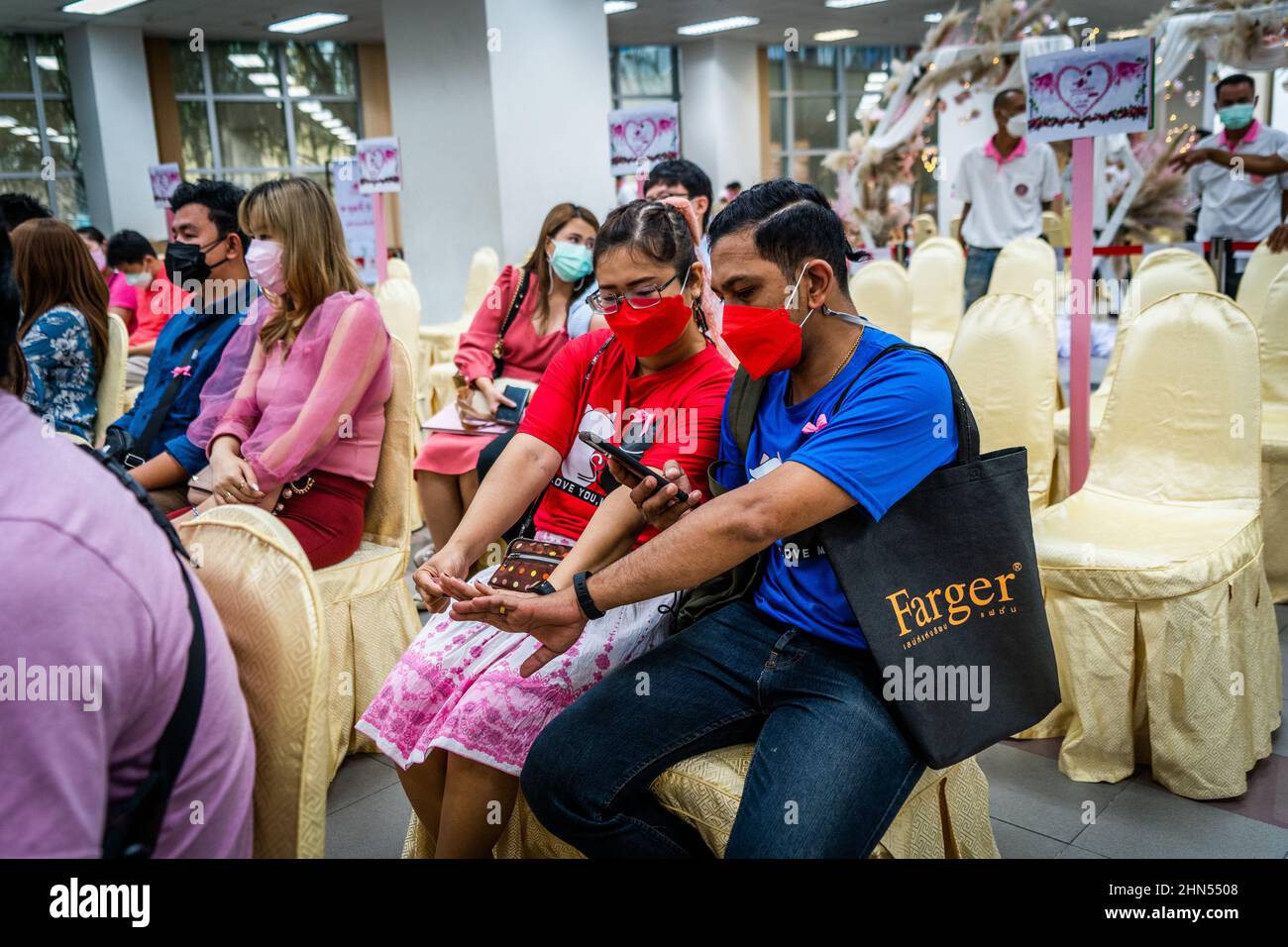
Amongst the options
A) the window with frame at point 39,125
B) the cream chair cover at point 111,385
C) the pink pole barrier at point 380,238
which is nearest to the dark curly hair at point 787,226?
the cream chair cover at point 111,385

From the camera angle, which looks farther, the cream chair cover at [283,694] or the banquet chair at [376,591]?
the banquet chair at [376,591]

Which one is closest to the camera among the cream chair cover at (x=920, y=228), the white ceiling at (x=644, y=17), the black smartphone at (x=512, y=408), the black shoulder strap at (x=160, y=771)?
the black shoulder strap at (x=160, y=771)

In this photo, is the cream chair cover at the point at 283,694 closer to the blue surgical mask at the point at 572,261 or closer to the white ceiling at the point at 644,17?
the blue surgical mask at the point at 572,261

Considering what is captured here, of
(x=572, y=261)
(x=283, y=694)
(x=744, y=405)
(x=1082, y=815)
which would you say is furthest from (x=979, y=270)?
(x=283, y=694)

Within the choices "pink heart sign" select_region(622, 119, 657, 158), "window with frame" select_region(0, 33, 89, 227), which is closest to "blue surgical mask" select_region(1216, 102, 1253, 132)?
"pink heart sign" select_region(622, 119, 657, 158)

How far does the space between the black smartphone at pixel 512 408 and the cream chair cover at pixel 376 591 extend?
519 mm

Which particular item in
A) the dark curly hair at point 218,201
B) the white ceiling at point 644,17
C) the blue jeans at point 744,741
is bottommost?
the blue jeans at point 744,741

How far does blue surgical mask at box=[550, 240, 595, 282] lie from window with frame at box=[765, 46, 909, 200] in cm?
1365

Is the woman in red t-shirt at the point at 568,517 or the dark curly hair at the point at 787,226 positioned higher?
the dark curly hair at the point at 787,226

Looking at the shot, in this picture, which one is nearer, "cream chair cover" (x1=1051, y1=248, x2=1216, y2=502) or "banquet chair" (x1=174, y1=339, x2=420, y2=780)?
"banquet chair" (x1=174, y1=339, x2=420, y2=780)

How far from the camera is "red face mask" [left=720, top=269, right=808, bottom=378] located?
5.01ft

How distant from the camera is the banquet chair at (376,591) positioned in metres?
2.46

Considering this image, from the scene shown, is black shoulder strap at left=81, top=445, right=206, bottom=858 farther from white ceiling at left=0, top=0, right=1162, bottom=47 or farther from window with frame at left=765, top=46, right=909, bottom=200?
window with frame at left=765, top=46, right=909, bottom=200
